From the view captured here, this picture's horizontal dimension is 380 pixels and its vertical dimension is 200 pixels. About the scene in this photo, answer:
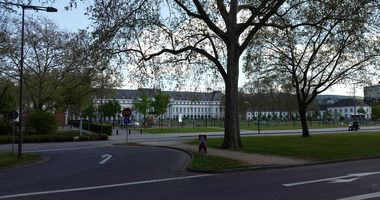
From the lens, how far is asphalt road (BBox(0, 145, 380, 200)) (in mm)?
11328

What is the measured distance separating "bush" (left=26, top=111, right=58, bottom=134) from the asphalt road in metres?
29.9

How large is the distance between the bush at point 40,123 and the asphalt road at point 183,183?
29905 mm

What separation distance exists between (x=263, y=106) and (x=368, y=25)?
93.3m

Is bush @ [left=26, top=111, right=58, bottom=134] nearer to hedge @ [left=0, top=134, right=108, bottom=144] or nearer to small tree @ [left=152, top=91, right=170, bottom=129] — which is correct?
hedge @ [left=0, top=134, right=108, bottom=144]

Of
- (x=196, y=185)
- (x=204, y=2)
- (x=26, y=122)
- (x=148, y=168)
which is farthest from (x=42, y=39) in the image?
(x=196, y=185)

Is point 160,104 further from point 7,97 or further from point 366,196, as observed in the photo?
point 366,196

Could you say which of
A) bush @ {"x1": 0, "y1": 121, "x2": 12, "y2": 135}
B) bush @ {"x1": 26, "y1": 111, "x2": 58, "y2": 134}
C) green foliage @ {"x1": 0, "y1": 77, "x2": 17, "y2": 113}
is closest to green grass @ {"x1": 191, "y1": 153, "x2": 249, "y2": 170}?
bush @ {"x1": 26, "y1": 111, "x2": 58, "y2": 134}

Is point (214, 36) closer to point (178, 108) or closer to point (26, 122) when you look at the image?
point (26, 122)

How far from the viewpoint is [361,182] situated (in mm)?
13164

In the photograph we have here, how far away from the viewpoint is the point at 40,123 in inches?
1902

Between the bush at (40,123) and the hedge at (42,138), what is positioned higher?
the bush at (40,123)

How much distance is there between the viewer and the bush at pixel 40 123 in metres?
48.2

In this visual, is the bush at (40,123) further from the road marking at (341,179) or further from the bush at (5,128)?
the road marking at (341,179)

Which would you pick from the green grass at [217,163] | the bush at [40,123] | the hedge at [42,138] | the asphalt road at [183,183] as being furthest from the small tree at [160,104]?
the asphalt road at [183,183]
